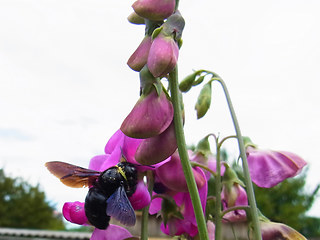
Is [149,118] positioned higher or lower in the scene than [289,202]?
higher

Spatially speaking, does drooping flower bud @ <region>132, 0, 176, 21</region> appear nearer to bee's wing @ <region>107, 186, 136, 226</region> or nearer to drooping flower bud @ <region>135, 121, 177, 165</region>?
drooping flower bud @ <region>135, 121, 177, 165</region>

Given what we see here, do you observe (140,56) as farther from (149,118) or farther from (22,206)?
(22,206)

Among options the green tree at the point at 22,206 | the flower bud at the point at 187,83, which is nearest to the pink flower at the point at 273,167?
the flower bud at the point at 187,83

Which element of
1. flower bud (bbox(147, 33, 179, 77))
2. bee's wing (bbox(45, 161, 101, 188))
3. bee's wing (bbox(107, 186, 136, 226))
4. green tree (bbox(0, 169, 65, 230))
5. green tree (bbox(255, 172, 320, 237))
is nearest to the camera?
flower bud (bbox(147, 33, 179, 77))

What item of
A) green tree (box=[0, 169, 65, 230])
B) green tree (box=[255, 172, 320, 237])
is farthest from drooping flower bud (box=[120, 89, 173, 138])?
green tree (box=[0, 169, 65, 230])

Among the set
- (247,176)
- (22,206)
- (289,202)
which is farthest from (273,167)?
(22,206)

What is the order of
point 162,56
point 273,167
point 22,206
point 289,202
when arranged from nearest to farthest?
point 162,56 < point 273,167 < point 289,202 < point 22,206
